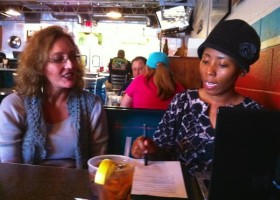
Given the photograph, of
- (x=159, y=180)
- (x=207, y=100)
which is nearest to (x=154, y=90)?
(x=207, y=100)

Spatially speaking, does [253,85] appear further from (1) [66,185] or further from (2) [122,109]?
(1) [66,185]

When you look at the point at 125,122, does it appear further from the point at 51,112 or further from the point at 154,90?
the point at 154,90

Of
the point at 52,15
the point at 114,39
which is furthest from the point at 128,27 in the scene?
the point at 52,15

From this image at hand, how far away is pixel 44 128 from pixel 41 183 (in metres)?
0.60

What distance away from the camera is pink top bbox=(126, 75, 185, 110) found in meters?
2.62

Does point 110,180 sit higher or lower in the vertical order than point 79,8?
lower

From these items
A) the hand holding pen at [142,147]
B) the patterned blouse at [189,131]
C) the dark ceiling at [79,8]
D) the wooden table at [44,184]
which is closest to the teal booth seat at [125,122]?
the patterned blouse at [189,131]

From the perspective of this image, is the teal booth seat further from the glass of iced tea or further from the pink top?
the glass of iced tea

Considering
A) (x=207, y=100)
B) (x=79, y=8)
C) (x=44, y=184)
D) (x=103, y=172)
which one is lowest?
(x=44, y=184)

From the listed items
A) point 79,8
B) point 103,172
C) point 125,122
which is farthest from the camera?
point 79,8

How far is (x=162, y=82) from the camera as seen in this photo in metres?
2.62

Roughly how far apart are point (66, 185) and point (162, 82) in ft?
5.96

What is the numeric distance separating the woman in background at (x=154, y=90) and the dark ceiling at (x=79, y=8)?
24.6 ft

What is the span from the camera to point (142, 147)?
1109 millimetres
